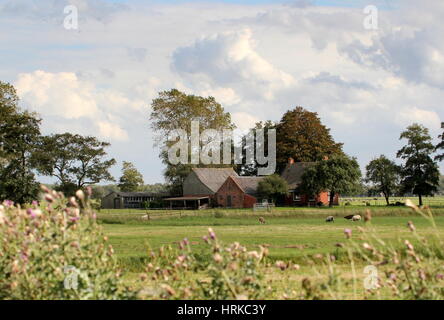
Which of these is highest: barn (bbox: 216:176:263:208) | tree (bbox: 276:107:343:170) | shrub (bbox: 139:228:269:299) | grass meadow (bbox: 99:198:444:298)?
tree (bbox: 276:107:343:170)

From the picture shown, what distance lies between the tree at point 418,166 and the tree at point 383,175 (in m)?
6.94

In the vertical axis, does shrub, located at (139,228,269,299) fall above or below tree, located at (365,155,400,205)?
below

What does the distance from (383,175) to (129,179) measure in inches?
2014

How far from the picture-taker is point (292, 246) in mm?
23859

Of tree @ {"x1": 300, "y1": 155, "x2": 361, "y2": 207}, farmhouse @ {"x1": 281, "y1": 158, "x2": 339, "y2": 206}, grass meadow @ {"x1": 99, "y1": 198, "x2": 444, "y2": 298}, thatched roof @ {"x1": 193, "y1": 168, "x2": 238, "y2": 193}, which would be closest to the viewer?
grass meadow @ {"x1": 99, "y1": 198, "x2": 444, "y2": 298}

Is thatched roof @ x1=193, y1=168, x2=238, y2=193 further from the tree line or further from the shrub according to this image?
the shrub

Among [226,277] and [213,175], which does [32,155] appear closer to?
[213,175]

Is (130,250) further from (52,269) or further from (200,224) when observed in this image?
(200,224)

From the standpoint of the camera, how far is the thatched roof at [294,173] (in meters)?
91.4

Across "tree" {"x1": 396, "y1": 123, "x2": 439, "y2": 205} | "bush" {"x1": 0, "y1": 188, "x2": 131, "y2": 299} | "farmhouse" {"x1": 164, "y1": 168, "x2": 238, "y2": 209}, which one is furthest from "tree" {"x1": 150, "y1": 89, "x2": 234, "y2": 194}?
"bush" {"x1": 0, "y1": 188, "x2": 131, "y2": 299}

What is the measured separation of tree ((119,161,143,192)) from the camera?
424 ft

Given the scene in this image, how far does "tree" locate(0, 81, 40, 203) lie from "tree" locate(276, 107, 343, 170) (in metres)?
36.1

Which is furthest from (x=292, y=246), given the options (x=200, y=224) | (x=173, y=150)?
(x=173, y=150)

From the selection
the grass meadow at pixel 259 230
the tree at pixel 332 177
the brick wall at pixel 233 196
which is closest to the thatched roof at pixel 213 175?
the brick wall at pixel 233 196
